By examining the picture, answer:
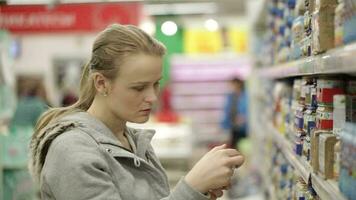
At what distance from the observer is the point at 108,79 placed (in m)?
2.13

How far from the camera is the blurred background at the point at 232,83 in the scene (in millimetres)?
1931

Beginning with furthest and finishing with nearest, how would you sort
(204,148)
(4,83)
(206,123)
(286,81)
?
1. (206,123)
2. (204,148)
3. (4,83)
4. (286,81)

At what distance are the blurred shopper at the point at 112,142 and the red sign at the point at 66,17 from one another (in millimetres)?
5604

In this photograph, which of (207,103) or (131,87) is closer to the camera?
(131,87)

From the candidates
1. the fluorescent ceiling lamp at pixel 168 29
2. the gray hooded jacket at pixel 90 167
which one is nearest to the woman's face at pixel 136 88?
the gray hooded jacket at pixel 90 167

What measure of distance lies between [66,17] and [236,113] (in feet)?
11.6

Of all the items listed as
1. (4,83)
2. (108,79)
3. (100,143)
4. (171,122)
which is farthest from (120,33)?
(171,122)

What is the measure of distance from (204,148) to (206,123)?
127 centimetres

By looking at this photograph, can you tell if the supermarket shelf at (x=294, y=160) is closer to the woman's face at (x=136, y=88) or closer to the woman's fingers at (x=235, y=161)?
the woman's fingers at (x=235, y=161)

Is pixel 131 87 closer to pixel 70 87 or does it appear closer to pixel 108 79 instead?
pixel 108 79

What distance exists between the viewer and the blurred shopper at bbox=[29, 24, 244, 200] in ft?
6.31

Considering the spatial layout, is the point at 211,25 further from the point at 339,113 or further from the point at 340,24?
the point at 340,24

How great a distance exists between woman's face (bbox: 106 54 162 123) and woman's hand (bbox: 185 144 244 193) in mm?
316

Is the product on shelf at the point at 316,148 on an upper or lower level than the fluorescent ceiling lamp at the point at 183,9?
lower
